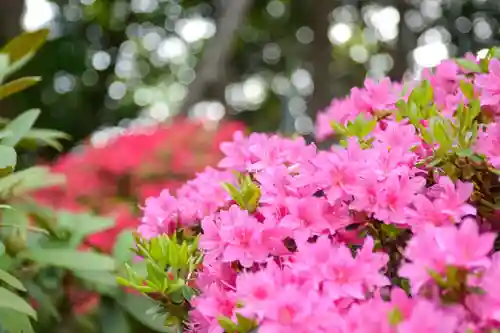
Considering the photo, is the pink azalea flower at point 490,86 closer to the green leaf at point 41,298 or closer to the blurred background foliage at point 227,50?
the green leaf at point 41,298

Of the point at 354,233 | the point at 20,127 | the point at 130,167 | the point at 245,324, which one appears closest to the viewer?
the point at 245,324

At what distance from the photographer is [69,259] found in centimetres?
114

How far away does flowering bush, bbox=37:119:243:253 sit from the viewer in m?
2.76

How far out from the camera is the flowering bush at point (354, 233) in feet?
1.77

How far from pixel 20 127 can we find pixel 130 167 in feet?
5.74

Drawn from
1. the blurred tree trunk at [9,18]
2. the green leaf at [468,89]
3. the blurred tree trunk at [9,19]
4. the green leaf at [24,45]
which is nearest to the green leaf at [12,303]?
the green leaf at [24,45]

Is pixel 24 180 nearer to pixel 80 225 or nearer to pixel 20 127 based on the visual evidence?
pixel 20 127

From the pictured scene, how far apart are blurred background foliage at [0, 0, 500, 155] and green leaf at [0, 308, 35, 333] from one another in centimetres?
218

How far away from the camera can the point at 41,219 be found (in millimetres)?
→ 1269

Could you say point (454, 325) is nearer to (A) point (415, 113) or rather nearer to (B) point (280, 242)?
(B) point (280, 242)

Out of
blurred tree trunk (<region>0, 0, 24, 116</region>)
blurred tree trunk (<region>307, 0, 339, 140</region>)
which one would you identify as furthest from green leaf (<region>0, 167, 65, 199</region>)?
blurred tree trunk (<region>307, 0, 339, 140</region>)

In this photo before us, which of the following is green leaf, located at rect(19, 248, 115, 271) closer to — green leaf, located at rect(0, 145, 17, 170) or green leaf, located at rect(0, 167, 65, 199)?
green leaf, located at rect(0, 167, 65, 199)

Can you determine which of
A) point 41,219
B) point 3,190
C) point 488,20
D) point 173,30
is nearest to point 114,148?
point 41,219

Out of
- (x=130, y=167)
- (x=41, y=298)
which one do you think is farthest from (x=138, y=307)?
(x=130, y=167)
